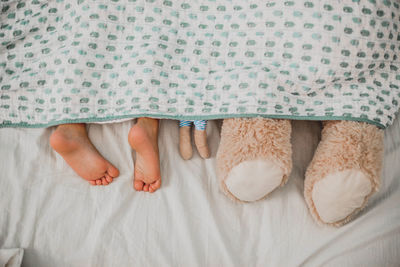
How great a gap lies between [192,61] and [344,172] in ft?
1.65

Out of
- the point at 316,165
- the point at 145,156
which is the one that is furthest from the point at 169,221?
the point at 316,165

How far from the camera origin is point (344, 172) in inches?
29.3

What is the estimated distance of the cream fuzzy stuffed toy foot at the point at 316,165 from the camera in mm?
750

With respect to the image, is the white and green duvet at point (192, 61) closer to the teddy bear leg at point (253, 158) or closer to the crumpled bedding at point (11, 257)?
the teddy bear leg at point (253, 158)

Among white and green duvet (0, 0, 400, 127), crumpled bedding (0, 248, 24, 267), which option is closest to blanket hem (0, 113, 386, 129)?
white and green duvet (0, 0, 400, 127)

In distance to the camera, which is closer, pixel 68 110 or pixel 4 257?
pixel 4 257

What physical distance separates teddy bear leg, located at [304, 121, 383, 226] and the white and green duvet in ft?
0.16

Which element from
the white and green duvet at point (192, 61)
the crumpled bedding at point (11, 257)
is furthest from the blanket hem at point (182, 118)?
the crumpled bedding at point (11, 257)

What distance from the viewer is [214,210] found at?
842mm

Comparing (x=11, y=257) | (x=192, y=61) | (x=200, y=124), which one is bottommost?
(x=11, y=257)

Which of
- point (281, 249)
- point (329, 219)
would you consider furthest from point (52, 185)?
point (329, 219)

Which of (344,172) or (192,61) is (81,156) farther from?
(344,172)

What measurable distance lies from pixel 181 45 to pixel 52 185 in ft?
1.78

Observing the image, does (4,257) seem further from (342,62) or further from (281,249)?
(342,62)
